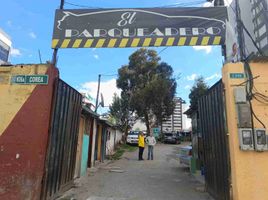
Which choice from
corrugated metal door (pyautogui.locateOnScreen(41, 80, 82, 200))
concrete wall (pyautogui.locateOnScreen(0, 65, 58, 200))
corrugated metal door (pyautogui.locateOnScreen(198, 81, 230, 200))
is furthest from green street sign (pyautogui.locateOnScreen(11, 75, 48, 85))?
corrugated metal door (pyautogui.locateOnScreen(198, 81, 230, 200))

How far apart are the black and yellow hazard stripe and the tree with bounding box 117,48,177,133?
104 ft

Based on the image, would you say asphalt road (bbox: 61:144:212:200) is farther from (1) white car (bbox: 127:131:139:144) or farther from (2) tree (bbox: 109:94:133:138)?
(2) tree (bbox: 109:94:133:138)

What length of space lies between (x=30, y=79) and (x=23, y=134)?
4.31 ft

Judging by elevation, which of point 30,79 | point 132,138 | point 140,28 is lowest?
point 132,138

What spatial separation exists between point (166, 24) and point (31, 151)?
16.2ft

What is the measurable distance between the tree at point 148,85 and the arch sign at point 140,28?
31385 mm

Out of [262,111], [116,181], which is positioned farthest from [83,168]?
[262,111]

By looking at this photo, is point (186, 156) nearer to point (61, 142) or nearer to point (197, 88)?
point (61, 142)

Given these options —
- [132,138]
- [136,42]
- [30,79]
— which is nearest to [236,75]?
[136,42]

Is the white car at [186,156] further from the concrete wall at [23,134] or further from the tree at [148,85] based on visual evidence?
the tree at [148,85]

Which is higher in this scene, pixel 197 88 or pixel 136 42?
pixel 197 88

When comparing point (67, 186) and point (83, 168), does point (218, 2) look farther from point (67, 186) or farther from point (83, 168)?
point (83, 168)

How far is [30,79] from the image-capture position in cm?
671

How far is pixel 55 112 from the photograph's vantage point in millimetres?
6844
